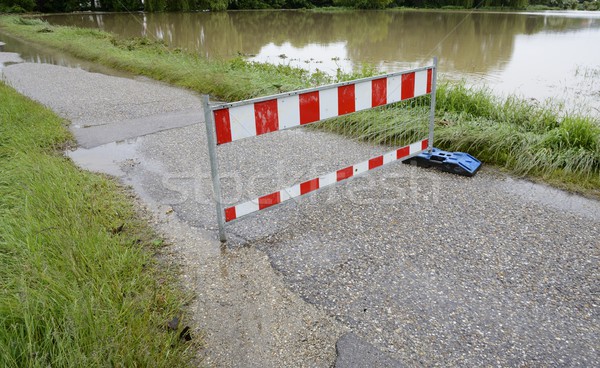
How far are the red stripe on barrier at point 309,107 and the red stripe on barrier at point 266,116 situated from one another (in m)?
0.28

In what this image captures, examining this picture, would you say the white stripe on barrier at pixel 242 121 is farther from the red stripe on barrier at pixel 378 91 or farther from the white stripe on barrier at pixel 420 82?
the white stripe on barrier at pixel 420 82

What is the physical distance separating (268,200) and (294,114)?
0.84m

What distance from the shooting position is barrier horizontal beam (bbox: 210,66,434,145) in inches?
137

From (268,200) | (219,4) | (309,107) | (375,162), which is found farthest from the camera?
(219,4)

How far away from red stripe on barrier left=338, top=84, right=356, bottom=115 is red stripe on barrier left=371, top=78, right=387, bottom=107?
1.01 feet

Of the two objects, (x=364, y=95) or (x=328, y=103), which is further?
(x=364, y=95)

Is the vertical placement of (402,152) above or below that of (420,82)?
below

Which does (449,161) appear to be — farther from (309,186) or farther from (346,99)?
(309,186)

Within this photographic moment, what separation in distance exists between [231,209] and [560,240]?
2916mm

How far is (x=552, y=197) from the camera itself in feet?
15.1

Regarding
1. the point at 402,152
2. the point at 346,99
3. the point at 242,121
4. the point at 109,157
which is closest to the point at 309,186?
the point at 346,99

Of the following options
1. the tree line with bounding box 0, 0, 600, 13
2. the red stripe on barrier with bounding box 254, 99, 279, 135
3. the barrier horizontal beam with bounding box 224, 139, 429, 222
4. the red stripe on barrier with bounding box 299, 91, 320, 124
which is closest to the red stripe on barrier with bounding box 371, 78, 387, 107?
the barrier horizontal beam with bounding box 224, 139, 429, 222

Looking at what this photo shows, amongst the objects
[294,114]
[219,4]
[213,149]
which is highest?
[219,4]

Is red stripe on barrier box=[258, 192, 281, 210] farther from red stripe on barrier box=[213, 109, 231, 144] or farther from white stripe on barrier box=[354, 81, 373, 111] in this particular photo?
white stripe on barrier box=[354, 81, 373, 111]
